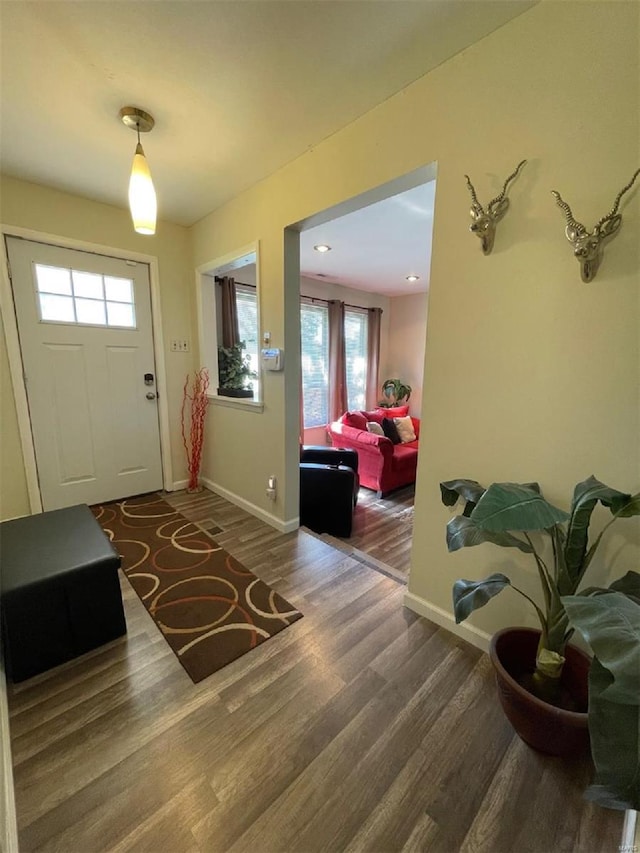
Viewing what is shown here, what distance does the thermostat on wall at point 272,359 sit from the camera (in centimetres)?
231

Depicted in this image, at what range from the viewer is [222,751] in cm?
112

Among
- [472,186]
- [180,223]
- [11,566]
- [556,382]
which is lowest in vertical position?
[11,566]

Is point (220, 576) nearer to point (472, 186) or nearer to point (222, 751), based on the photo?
point (222, 751)

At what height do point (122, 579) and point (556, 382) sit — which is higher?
point (556, 382)

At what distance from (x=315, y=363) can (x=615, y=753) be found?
459 centimetres

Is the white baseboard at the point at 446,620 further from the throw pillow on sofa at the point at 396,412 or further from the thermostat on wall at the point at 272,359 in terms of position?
the throw pillow on sofa at the point at 396,412

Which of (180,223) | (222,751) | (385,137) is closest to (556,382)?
(385,137)

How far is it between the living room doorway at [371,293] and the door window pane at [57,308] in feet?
5.69

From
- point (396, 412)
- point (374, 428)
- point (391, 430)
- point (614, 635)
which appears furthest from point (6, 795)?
point (396, 412)

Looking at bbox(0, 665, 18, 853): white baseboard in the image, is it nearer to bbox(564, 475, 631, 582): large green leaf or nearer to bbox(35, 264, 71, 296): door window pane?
bbox(564, 475, 631, 582): large green leaf

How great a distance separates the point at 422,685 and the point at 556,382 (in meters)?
1.28

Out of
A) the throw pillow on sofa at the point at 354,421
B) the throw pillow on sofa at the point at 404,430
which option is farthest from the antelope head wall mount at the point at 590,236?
the throw pillow on sofa at the point at 404,430

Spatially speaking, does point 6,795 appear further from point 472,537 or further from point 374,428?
point 374,428

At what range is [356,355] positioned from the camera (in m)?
5.52
